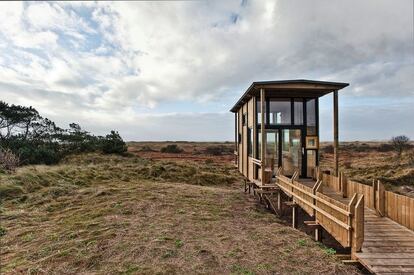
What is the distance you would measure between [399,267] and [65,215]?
9.83m

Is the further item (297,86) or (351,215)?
(297,86)

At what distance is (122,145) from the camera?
28.8 metres

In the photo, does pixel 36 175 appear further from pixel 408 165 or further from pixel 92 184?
pixel 408 165

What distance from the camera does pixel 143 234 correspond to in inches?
282

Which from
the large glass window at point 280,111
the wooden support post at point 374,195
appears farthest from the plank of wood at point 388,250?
the large glass window at point 280,111

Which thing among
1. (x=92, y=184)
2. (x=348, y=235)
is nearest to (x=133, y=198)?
(x=92, y=184)

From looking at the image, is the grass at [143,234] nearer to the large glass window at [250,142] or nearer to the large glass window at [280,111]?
the large glass window at [250,142]

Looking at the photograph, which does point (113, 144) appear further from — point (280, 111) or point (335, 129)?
point (335, 129)

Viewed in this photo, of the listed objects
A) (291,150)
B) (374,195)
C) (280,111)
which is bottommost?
(374,195)

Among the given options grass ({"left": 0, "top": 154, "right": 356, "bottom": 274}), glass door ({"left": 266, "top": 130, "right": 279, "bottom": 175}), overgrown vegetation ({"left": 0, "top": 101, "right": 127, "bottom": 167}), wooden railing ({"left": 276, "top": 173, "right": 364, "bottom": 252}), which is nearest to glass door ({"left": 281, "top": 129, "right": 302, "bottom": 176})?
glass door ({"left": 266, "top": 130, "right": 279, "bottom": 175})

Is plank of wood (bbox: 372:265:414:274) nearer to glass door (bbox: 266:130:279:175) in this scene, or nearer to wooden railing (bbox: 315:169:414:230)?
wooden railing (bbox: 315:169:414:230)

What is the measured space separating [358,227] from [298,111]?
7.10 meters

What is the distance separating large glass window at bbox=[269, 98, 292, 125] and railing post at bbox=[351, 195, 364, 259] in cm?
650

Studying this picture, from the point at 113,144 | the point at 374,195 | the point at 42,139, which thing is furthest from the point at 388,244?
the point at 42,139
